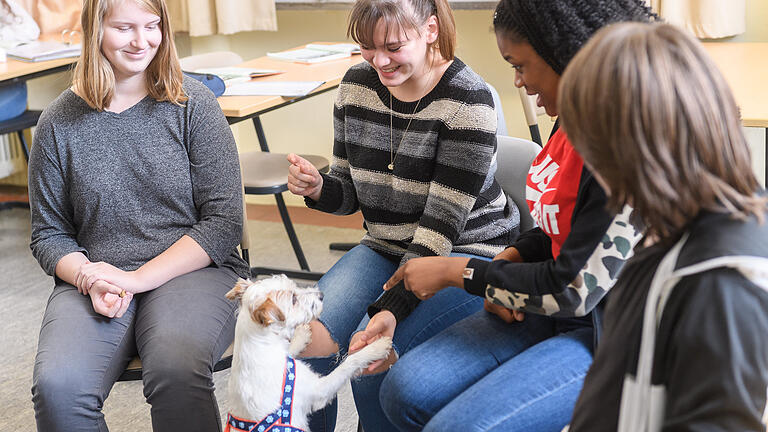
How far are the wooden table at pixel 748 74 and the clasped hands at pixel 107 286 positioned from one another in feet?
4.22

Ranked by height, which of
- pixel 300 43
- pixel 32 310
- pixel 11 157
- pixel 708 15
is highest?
pixel 708 15

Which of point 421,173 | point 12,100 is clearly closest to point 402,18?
point 421,173

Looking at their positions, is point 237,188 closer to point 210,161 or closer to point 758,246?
point 210,161

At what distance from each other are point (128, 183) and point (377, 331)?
656 mm

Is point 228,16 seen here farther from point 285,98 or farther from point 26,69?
point 285,98

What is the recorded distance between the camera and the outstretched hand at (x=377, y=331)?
141 centimetres

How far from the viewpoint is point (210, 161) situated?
66.5 inches

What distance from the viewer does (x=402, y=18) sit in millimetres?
1501

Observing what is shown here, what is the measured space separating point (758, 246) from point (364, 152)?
3.44 ft

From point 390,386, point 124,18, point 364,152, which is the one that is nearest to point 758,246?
point 390,386

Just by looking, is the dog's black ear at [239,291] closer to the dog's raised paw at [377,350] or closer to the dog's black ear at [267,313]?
the dog's black ear at [267,313]

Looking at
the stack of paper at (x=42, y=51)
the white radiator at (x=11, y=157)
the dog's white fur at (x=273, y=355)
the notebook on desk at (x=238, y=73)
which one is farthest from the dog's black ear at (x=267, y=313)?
the white radiator at (x=11, y=157)

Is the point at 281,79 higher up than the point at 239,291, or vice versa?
the point at 281,79

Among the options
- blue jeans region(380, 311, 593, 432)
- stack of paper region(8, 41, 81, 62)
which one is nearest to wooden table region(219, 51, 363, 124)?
stack of paper region(8, 41, 81, 62)
